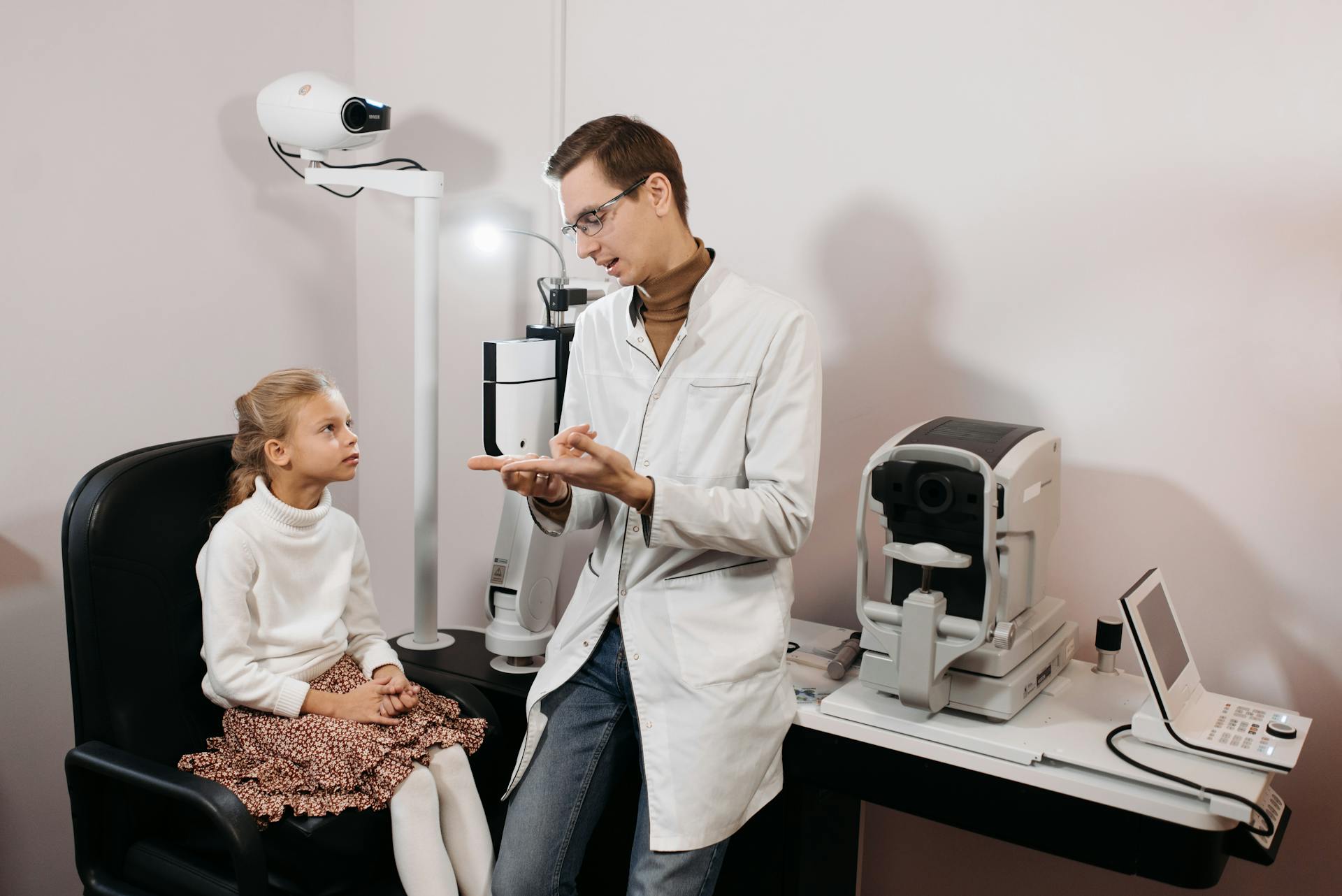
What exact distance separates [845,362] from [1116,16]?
768mm

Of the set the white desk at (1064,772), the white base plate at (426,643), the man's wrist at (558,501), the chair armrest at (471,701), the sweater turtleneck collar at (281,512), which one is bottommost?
the white base plate at (426,643)

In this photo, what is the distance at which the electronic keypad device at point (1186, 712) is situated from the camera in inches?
57.1

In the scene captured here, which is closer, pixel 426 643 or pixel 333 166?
pixel 426 643

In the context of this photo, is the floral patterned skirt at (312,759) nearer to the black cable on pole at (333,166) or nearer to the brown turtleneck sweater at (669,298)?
the brown turtleneck sweater at (669,298)

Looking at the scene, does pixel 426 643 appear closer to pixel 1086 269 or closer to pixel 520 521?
pixel 520 521

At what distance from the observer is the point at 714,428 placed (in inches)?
63.9

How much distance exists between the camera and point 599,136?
5.30ft

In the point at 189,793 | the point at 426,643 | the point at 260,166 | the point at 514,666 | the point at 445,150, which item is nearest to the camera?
the point at 189,793

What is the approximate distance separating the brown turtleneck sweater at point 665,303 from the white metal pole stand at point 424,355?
67 centimetres

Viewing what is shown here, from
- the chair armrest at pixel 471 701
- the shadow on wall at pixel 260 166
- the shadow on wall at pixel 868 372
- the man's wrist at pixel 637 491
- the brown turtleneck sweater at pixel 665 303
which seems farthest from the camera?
the shadow on wall at pixel 260 166

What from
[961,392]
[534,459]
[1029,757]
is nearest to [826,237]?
[961,392]

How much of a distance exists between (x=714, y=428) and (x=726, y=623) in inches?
11.7

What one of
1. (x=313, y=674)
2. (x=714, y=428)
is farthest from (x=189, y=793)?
(x=714, y=428)

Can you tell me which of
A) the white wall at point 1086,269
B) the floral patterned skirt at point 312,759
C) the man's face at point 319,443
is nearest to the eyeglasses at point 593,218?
the man's face at point 319,443
